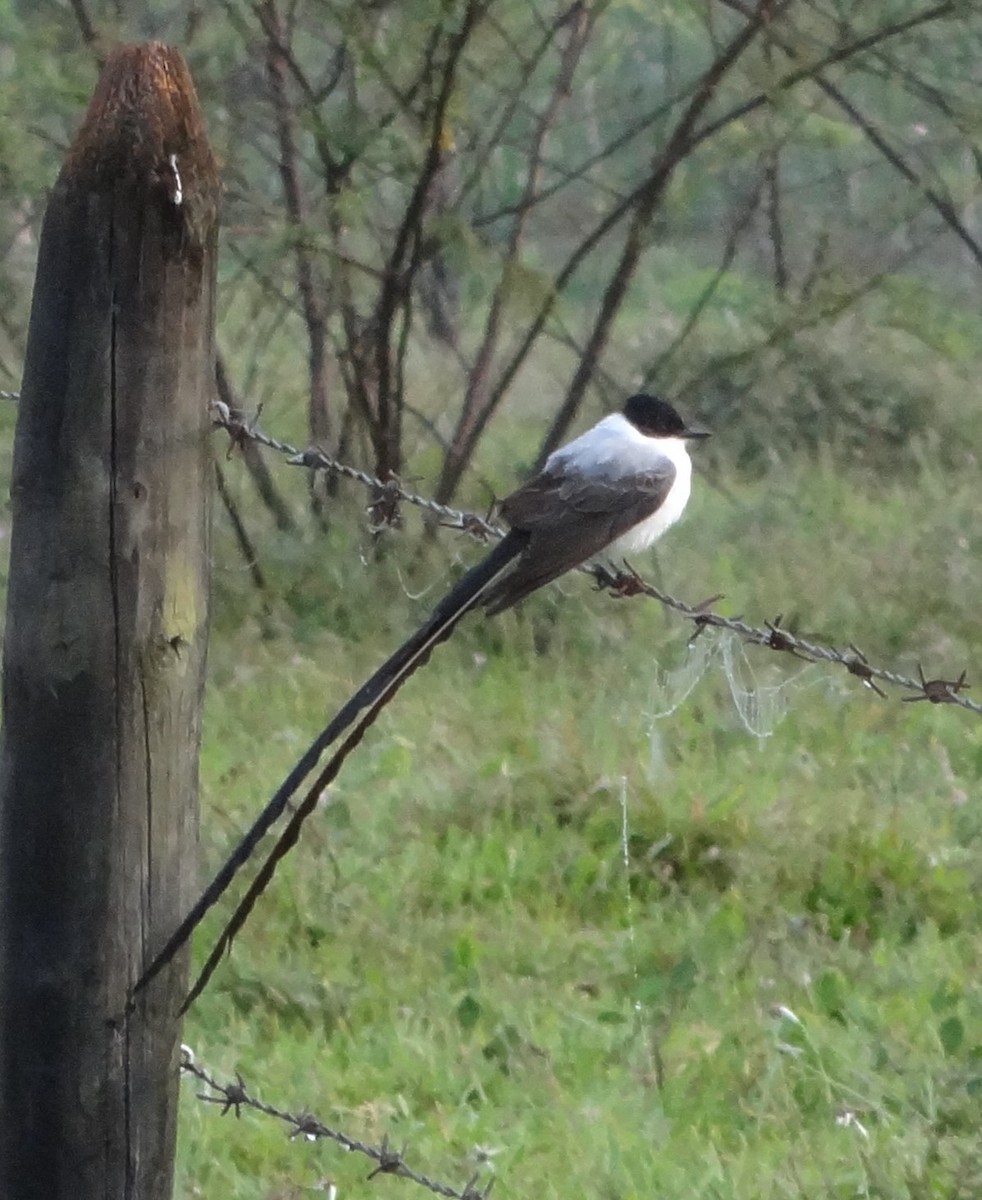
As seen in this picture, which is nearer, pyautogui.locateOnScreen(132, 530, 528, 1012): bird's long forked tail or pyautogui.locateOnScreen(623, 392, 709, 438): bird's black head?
pyautogui.locateOnScreen(132, 530, 528, 1012): bird's long forked tail

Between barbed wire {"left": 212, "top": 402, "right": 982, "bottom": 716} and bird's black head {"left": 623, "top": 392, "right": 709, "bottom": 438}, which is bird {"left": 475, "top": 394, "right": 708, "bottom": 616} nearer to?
bird's black head {"left": 623, "top": 392, "right": 709, "bottom": 438}

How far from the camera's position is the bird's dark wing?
3.84 metres

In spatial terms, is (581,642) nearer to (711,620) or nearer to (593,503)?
(593,503)

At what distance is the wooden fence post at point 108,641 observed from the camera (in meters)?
2.19

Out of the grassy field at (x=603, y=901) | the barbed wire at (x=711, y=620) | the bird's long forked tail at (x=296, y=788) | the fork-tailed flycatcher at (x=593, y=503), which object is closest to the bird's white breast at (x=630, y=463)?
the fork-tailed flycatcher at (x=593, y=503)

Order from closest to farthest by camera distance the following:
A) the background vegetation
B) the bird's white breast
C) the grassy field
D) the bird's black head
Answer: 1. the grassy field
2. the background vegetation
3. the bird's white breast
4. the bird's black head

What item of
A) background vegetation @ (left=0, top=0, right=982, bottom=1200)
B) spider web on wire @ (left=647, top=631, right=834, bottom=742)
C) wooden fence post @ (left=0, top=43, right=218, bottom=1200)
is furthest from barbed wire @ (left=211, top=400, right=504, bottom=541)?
spider web on wire @ (left=647, top=631, right=834, bottom=742)

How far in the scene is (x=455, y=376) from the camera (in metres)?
8.48

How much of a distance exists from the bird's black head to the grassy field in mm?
673

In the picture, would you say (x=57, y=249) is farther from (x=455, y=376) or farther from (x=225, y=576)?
(x=455, y=376)

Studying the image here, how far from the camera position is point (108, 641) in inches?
88.9

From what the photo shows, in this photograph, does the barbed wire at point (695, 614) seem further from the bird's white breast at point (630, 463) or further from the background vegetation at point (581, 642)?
the bird's white breast at point (630, 463)

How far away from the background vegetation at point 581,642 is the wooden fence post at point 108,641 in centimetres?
140

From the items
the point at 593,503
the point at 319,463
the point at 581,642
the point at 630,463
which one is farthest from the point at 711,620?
the point at 581,642
